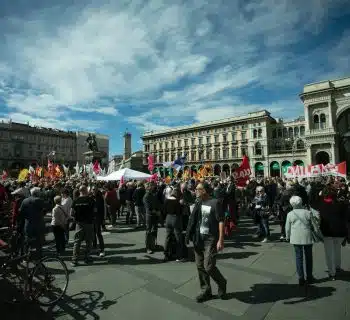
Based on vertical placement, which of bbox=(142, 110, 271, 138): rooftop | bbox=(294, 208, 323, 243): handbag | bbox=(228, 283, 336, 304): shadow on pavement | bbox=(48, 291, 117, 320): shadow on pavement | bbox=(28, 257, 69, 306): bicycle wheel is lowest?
bbox=(48, 291, 117, 320): shadow on pavement

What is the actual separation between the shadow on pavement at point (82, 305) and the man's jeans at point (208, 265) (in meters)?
1.62

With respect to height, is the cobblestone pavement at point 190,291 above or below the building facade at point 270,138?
below

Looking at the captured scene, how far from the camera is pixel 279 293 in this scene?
4.76m

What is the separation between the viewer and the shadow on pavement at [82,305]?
13.8 ft

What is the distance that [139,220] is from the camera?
1175cm

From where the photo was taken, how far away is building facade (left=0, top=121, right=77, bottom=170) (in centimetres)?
7688

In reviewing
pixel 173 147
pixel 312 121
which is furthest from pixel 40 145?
pixel 312 121

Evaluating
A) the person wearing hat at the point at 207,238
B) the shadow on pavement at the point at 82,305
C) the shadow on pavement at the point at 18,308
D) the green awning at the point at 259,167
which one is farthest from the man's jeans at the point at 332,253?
the green awning at the point at 259,167

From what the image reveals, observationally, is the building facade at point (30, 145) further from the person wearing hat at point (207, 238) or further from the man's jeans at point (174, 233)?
the person wearing hat at point (207, 238)

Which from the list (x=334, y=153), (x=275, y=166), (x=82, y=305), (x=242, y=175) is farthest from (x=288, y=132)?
(x=82, y=305)

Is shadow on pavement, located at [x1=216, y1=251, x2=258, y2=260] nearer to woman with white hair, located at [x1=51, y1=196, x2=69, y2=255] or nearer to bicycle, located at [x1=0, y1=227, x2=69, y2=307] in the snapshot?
bicycle, located at [x1=0, y1=227, x2=69, y2=307]

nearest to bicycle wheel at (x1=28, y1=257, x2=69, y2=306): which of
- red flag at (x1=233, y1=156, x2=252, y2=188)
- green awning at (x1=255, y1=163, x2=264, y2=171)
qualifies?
red flag at (x1=233, y1=156, x2=252, y2=188)

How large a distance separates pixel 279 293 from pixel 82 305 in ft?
11.7

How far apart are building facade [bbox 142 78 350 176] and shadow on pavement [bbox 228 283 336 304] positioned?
46.7 meters
